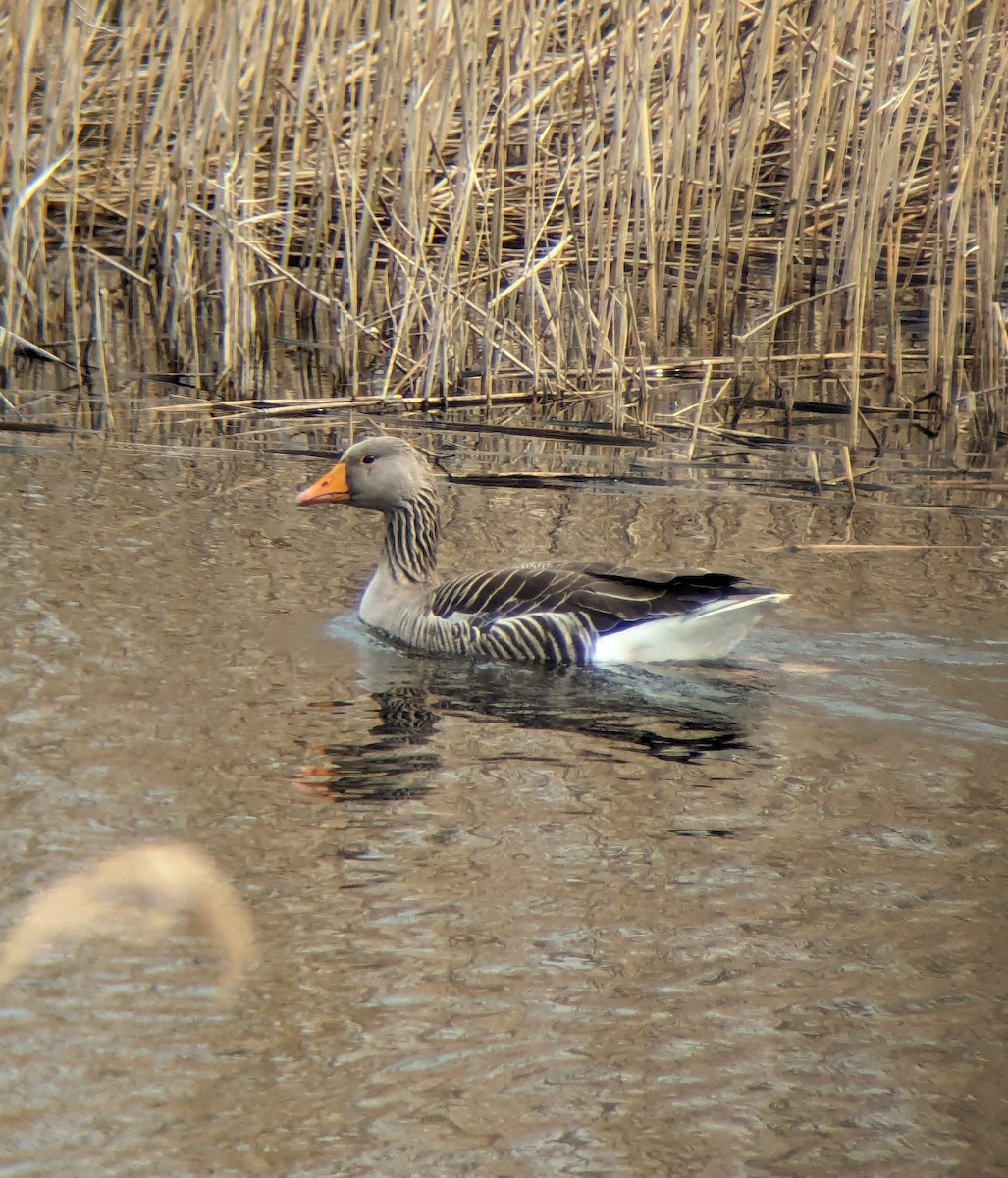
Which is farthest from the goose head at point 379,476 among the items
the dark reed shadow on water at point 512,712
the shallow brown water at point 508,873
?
the dark reed shadow on water at point 512,712

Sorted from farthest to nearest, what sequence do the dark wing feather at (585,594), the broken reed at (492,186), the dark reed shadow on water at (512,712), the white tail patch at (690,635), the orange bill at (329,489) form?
the broken reed at (492,186) → the orange bill at (329,489) → the dark wing feather at (585,594) → the white tail patch at (690,635) → the dark reed shadow on water at (512,712)

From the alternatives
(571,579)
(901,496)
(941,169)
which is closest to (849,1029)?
(571,579)

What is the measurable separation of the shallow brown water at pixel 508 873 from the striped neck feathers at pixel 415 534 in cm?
32

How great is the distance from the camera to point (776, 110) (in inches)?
485

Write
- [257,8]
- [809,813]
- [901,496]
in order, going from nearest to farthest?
[809,813]
[901,496]
[257,8]

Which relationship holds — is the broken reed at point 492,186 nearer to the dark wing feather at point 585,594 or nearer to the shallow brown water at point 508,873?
the shallow brown water at point 508,873

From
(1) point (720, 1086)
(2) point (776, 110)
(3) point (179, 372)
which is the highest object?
(2) point (776, 110)

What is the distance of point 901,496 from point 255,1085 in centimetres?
581

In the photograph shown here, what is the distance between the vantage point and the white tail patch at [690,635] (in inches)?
233

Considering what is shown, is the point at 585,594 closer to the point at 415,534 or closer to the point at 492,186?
the point at 415,534

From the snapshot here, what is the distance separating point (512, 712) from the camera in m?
5.56

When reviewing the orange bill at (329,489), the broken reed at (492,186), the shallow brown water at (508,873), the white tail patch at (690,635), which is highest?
the broken reed at (492,186)

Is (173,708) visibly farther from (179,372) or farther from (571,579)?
(179,372)

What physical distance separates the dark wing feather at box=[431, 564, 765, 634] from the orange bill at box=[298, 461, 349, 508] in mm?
818
